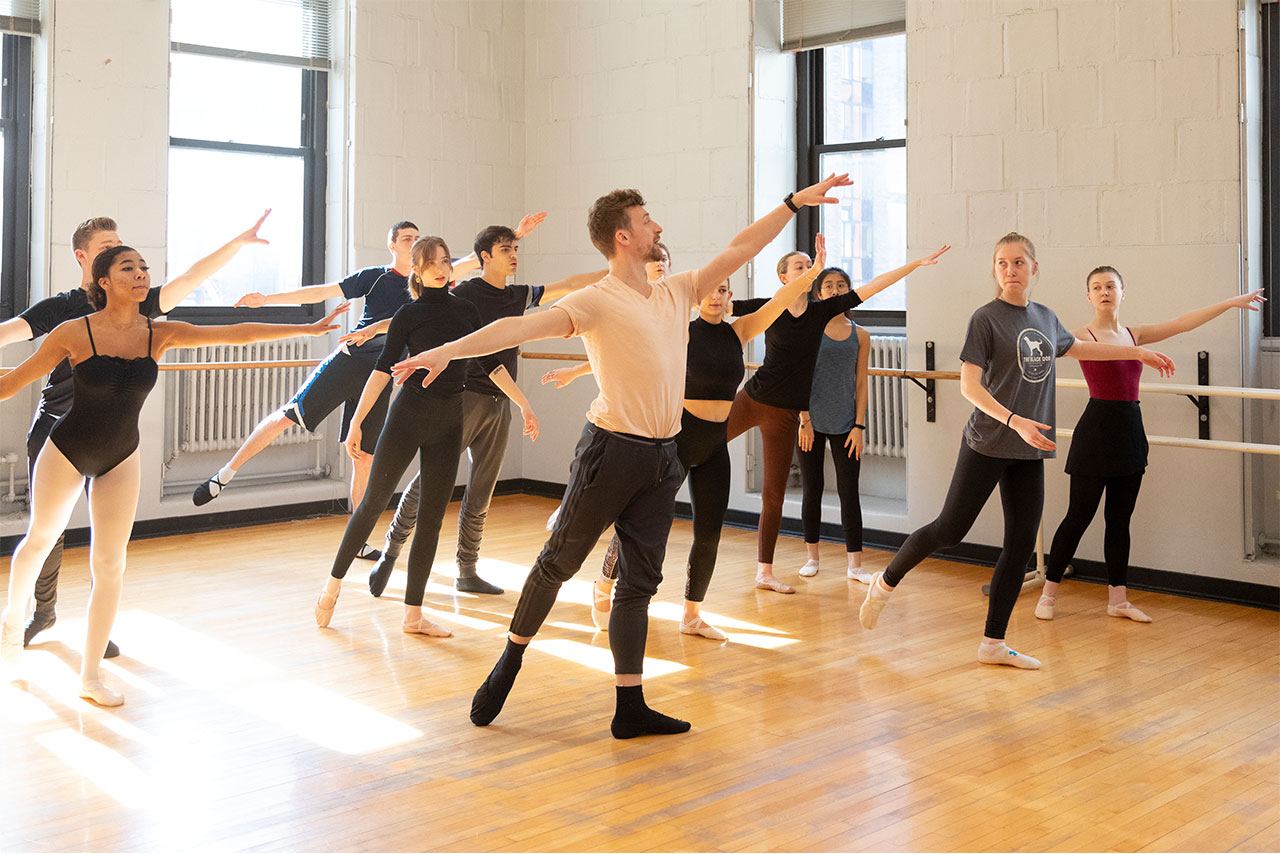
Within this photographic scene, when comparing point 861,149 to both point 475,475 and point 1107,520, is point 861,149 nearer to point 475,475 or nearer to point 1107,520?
point 1107,520

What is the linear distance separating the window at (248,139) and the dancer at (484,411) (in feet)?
8.82

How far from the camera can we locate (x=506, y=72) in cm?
842

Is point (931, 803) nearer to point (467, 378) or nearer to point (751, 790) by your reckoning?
point (751, 790)

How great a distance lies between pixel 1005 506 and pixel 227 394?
4698 millimetres

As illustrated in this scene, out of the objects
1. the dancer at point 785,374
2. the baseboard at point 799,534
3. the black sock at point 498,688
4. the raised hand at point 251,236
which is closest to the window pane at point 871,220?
the baseboard at point 799,534

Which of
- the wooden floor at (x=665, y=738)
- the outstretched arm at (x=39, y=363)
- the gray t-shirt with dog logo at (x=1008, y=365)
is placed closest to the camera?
the wooden floor at (x=665, y=738)

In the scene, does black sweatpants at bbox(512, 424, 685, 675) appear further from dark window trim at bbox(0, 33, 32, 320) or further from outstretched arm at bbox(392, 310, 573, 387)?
dark window trim at bbox(0, 33, 32, 320)

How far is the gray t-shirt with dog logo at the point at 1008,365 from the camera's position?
4133 millimetres

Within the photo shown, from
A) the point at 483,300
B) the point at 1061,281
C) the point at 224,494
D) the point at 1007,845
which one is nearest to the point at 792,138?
the point at 1061,281

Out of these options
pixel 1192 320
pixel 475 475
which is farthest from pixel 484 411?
pixel 1192 320

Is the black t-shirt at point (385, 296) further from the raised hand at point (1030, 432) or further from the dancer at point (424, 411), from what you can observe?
the raised hand at point (1030, 432)

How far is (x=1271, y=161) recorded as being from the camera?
5.45 meters

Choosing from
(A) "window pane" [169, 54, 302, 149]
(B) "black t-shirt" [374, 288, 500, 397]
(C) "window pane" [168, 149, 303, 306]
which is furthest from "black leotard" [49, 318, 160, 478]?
(A) "window pane" [169, 54, 302, 149]

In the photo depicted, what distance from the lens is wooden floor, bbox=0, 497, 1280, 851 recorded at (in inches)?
114
